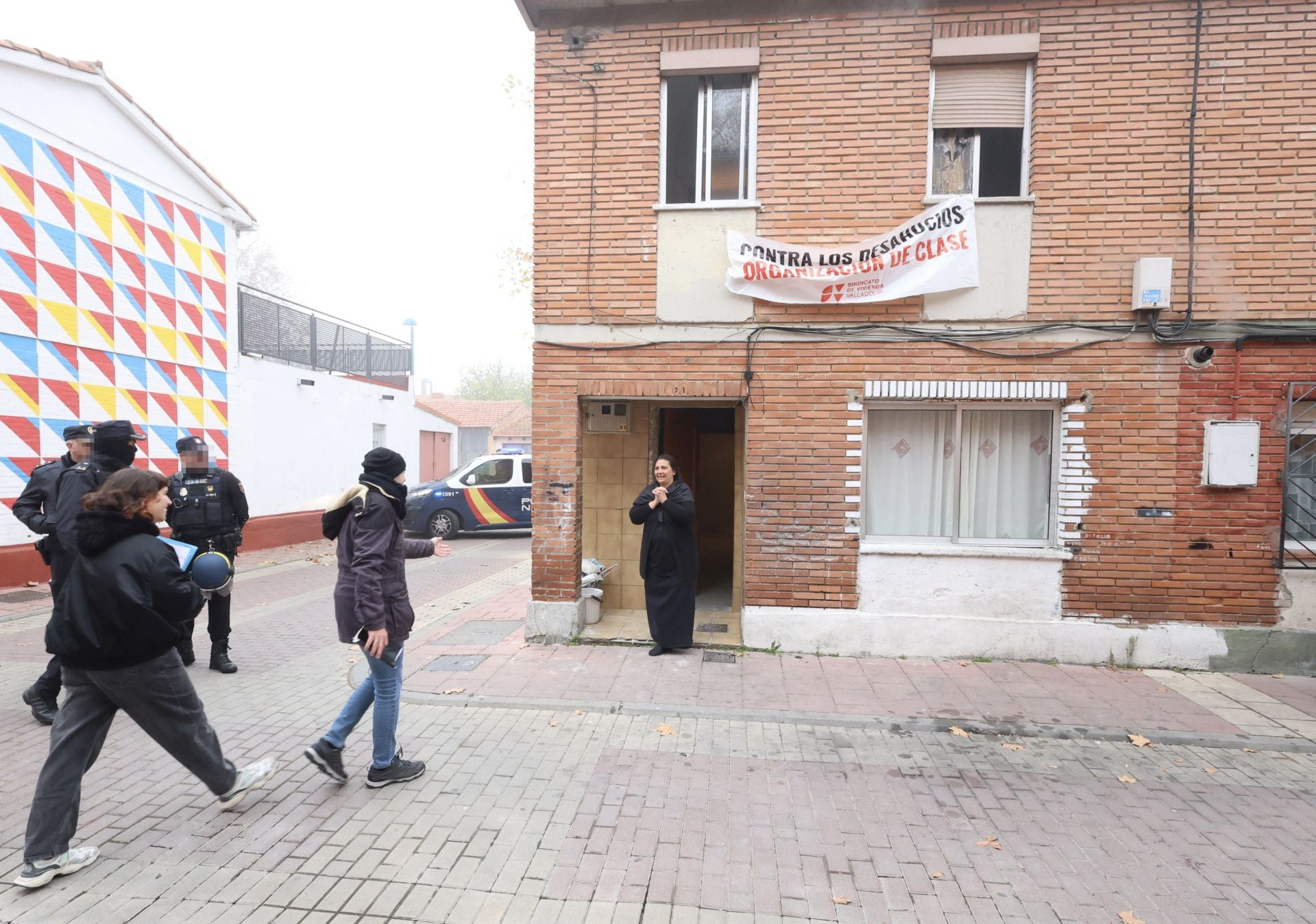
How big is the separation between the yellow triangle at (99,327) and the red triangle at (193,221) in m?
2.49

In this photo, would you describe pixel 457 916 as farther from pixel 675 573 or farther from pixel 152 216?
pixel 152 216

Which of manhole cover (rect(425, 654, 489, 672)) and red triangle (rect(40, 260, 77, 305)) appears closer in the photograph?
manhole cover (rect(425, 654, 489, 672))

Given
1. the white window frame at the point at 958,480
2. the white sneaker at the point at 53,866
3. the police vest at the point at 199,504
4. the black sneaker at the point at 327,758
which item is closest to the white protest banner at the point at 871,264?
the white window frame at the point at 958,480

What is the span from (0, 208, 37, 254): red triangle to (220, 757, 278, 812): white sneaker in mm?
9154

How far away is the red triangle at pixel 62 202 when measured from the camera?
9.09 m

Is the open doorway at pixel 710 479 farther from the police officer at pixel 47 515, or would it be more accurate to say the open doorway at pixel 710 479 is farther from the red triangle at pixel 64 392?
the red triangle at pixel 64 392

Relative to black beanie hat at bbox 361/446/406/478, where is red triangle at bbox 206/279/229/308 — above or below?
above

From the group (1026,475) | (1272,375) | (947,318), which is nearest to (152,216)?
(947,318)

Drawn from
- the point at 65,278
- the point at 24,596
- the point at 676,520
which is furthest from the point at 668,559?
the point at 65,278

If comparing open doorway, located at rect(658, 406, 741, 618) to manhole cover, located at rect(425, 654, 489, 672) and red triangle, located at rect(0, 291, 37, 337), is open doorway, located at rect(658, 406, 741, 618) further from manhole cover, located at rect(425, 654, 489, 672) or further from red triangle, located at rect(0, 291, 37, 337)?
red triangle, located at rect(0, 291, 37, 337)

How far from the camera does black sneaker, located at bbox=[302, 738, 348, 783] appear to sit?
12.4 feet

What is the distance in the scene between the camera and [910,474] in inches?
263

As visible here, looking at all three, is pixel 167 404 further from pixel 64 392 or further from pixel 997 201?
pixel 997 201

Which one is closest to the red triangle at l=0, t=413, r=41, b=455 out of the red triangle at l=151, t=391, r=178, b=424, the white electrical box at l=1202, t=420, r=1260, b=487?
the red triangle at l=151, t=391, r=178, b=424
